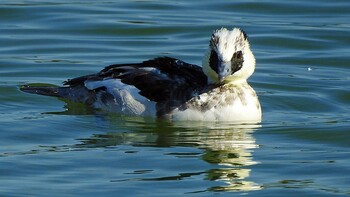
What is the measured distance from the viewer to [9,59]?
19359 mm

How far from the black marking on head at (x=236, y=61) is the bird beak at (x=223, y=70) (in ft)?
0.56

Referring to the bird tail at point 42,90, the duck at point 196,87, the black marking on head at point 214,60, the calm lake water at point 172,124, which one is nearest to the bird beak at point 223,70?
the duck at point 196,87

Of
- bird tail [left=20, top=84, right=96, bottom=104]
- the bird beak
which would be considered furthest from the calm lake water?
the bird beak

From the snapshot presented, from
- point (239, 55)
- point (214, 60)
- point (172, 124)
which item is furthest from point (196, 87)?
point (239, 55)

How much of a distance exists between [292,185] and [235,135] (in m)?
2.48

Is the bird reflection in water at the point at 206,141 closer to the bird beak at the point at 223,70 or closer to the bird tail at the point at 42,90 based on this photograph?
the bird beak at the point at 223,70

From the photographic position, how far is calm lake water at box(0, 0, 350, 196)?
42.0ft

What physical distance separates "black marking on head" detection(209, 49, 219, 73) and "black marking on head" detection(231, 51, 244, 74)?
21cm

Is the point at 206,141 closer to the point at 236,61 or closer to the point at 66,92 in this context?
the point at 236,61

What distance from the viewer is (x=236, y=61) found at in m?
15.5

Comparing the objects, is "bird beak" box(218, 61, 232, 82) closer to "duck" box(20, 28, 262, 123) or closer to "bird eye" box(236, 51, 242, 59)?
"duck" box(20, 28, 262, 123)

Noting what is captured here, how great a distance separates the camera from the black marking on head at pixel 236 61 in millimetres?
15445

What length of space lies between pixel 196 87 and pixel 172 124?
0.53 meters

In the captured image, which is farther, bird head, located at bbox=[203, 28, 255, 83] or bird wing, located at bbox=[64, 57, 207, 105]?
bird wing, located at bbox=[64, 57, 207, 105]
